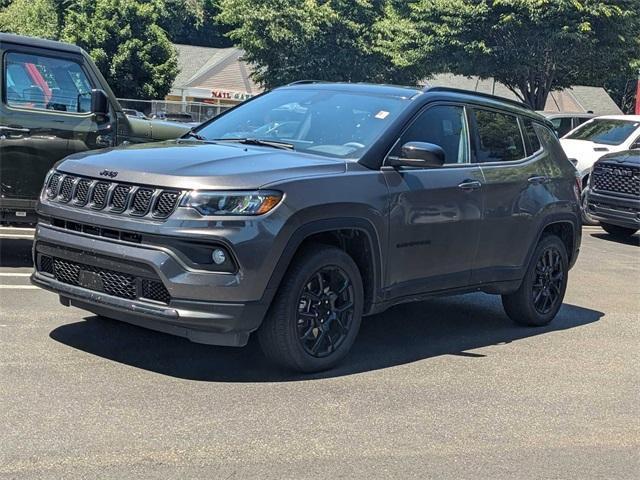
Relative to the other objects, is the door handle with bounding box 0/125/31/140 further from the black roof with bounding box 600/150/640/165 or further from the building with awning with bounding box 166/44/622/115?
the building with awning with bounding box 166/44/622/115

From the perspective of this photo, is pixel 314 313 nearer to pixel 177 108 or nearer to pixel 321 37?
pixel 177 108

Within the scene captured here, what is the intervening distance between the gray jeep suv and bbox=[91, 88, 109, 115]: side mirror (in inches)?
87.9

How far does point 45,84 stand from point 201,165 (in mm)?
3981

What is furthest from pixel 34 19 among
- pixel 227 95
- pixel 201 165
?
pixel 201 165

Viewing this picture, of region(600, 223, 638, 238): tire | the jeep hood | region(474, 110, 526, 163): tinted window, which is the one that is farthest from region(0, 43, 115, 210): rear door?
region(600, 223, 638, 238): tire

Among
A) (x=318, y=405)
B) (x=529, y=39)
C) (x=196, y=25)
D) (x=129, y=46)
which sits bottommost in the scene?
(x=318, y=405)

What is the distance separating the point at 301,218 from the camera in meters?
5.41

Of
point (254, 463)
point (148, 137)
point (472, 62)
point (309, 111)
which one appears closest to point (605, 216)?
point (148, 137)

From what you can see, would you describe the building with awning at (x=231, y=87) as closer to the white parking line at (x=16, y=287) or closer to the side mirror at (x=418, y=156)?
the white parking line at (x=16, y=287)

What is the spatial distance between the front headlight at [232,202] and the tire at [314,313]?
45 cm

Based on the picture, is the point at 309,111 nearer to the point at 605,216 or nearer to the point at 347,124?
the point at 347,124

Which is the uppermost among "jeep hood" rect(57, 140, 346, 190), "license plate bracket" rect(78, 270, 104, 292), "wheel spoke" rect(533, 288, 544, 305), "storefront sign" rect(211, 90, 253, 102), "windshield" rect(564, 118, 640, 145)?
"jeep hood" rect(57, 140, 346, 190)

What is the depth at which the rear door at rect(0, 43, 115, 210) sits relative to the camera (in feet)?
28.0

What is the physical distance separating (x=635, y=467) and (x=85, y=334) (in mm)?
3642
